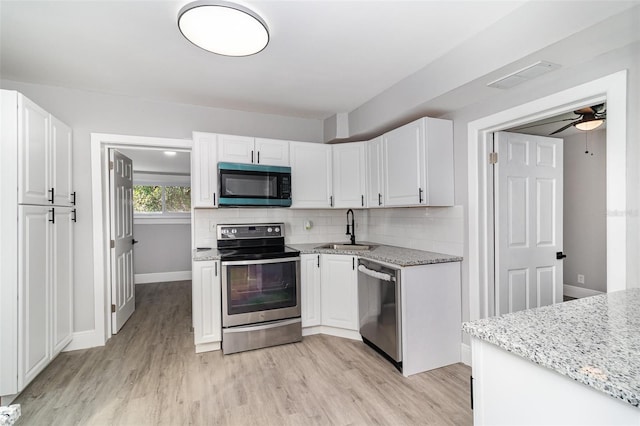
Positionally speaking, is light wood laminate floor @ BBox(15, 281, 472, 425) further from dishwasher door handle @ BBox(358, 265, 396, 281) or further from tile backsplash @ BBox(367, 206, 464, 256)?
tile backsplash @ BBox(367, 206, 464, 256)

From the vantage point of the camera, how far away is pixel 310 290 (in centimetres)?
322

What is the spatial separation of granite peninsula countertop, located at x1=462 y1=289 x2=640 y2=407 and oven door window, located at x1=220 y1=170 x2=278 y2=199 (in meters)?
2.48

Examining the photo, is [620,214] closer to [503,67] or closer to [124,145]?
[503,67]

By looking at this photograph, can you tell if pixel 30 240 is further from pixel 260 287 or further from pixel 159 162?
pixel 159 162

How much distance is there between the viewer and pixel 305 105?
3.34 m

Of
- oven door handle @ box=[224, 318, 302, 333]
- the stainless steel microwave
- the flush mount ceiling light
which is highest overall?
Result: the flush mount ceiling light

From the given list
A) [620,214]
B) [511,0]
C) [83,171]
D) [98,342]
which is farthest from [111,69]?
[620,214]

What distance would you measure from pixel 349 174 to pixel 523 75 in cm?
190

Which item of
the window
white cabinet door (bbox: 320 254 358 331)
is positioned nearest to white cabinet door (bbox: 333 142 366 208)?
white cabinet door (bbox: 320 254 358 331)

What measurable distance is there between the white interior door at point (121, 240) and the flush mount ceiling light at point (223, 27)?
2.05 metres

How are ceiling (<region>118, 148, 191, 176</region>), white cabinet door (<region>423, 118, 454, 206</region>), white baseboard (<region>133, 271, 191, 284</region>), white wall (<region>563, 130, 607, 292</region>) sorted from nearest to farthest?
white cabinet door (<region>423, 118, 454, 206</region>)
white wall (<region>563, 130, 607, 292</region>)
ceiling (<region>118, 148, 191, 176</region>)
white baseboard (<region>133, 271, 191, 284</region>)

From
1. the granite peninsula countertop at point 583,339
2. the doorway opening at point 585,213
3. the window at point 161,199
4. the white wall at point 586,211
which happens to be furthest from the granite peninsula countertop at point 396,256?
the window at point 161,199

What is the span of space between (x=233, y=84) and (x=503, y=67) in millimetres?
2122

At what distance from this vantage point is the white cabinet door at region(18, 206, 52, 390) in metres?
2.07
